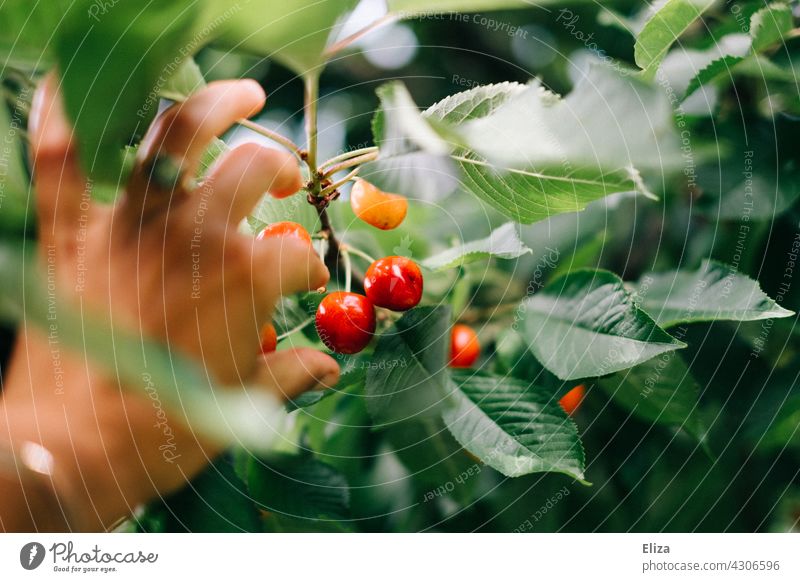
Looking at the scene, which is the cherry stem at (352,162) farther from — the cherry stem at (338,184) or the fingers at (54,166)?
the fingers at (54,166)

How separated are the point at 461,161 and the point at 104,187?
0.76 ft

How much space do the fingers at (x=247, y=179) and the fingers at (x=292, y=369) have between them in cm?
10

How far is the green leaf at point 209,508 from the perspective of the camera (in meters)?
0.50

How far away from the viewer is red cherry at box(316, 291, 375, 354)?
436 millimetres

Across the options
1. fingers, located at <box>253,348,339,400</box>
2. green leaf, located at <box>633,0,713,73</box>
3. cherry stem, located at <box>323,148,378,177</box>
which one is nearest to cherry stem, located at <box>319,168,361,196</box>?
cherry stem, located at <box>323,148,378,177</box>

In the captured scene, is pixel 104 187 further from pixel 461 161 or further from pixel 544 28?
pixel 544 28

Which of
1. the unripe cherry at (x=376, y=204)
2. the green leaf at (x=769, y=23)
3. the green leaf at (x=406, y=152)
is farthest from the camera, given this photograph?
the green leaf at (x=769, y=23)

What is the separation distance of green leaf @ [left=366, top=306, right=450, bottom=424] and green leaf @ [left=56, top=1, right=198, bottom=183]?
8.5 inches

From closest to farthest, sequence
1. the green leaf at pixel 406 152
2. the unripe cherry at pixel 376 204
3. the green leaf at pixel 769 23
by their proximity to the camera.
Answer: the green leaf at pixel 406 152
the unripe cherry at pixel 376 204
the green leaf at pixel 769 23

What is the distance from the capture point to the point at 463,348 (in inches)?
21.6

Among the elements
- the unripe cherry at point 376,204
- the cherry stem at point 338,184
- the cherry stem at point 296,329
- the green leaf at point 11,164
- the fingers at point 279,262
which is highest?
the green leaf at point 11,164

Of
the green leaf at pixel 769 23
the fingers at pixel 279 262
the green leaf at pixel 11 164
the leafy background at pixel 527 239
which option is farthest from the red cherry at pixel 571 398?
the green leaf at pixel 11 164

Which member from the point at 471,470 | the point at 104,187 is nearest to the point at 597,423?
the point at 471,470

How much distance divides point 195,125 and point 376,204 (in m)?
0.13
